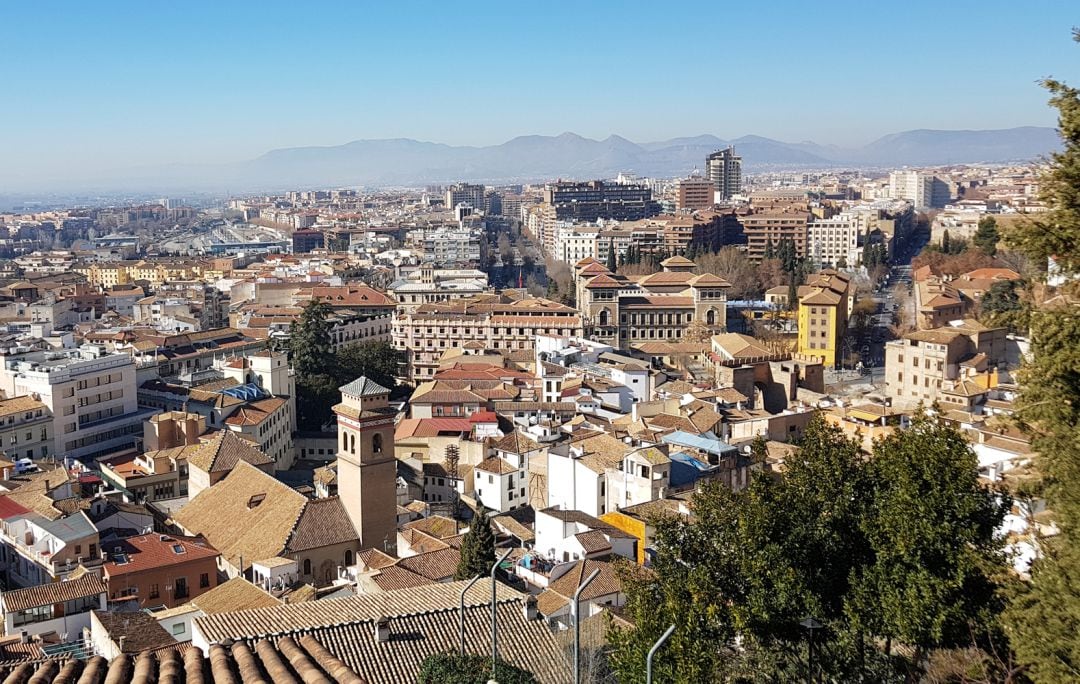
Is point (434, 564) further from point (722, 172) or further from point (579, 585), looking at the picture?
point (722, 172)

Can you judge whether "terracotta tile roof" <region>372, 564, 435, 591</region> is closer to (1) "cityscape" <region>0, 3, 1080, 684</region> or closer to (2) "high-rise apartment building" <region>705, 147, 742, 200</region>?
(1) "cityscape" <region>0, 3, 1080, 684</region>

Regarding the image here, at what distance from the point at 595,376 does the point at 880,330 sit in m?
15.4

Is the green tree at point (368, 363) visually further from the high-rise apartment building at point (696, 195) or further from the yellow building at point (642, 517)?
the high-rise apartment building at point (696, 195)

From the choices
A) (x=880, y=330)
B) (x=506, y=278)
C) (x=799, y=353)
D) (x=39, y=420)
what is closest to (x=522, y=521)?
(x=39, y=420)

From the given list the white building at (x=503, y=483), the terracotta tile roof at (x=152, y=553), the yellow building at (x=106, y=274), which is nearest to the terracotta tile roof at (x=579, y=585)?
the terracotta tile roof at (x=152, y=553)

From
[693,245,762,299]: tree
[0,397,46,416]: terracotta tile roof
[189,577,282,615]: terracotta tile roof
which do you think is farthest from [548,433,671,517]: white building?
[693,245,762,299]: tree

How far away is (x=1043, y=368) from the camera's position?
6.20 metres

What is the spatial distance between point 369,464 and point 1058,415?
34.9 ft

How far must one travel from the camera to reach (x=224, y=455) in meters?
18.6

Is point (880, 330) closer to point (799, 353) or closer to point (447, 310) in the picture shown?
point (799, 353)

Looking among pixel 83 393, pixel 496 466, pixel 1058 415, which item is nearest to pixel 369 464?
pixel 496 466

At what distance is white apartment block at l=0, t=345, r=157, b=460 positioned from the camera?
22.7m

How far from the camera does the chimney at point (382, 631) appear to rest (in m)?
9.23

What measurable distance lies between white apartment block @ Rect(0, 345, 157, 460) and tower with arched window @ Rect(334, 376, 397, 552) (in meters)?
10.0
